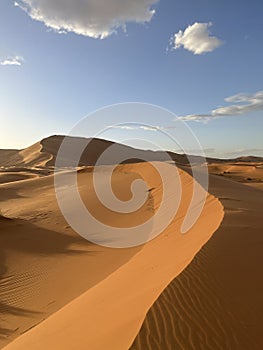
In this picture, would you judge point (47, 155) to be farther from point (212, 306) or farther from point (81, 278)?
point (212, 306)

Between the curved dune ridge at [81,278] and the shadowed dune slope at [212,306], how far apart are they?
0.23 m

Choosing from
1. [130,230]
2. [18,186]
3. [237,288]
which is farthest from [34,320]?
[18,186]

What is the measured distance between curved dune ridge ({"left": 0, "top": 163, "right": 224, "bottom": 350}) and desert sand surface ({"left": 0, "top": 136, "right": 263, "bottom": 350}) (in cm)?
2

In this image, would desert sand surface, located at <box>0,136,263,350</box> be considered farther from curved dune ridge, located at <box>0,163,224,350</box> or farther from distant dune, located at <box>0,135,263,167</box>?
distant dune, located at <box>0,135,263,167</box>

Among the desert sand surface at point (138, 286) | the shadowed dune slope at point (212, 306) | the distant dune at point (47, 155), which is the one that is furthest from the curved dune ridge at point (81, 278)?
the distant dune at point (47, 155)

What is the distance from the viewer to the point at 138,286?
5.04 metres

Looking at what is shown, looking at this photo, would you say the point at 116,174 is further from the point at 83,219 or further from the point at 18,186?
the point at 83,219

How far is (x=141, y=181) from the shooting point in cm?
2020

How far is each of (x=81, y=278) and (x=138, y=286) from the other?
9.24 feet

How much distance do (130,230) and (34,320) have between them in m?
5.85

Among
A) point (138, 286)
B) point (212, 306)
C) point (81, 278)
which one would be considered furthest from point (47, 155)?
point (212, 306)

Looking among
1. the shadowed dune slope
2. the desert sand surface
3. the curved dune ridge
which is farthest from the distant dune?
the shadowed dune slope

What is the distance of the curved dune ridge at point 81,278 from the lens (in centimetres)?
405

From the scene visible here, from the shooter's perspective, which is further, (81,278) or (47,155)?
(47,155)
